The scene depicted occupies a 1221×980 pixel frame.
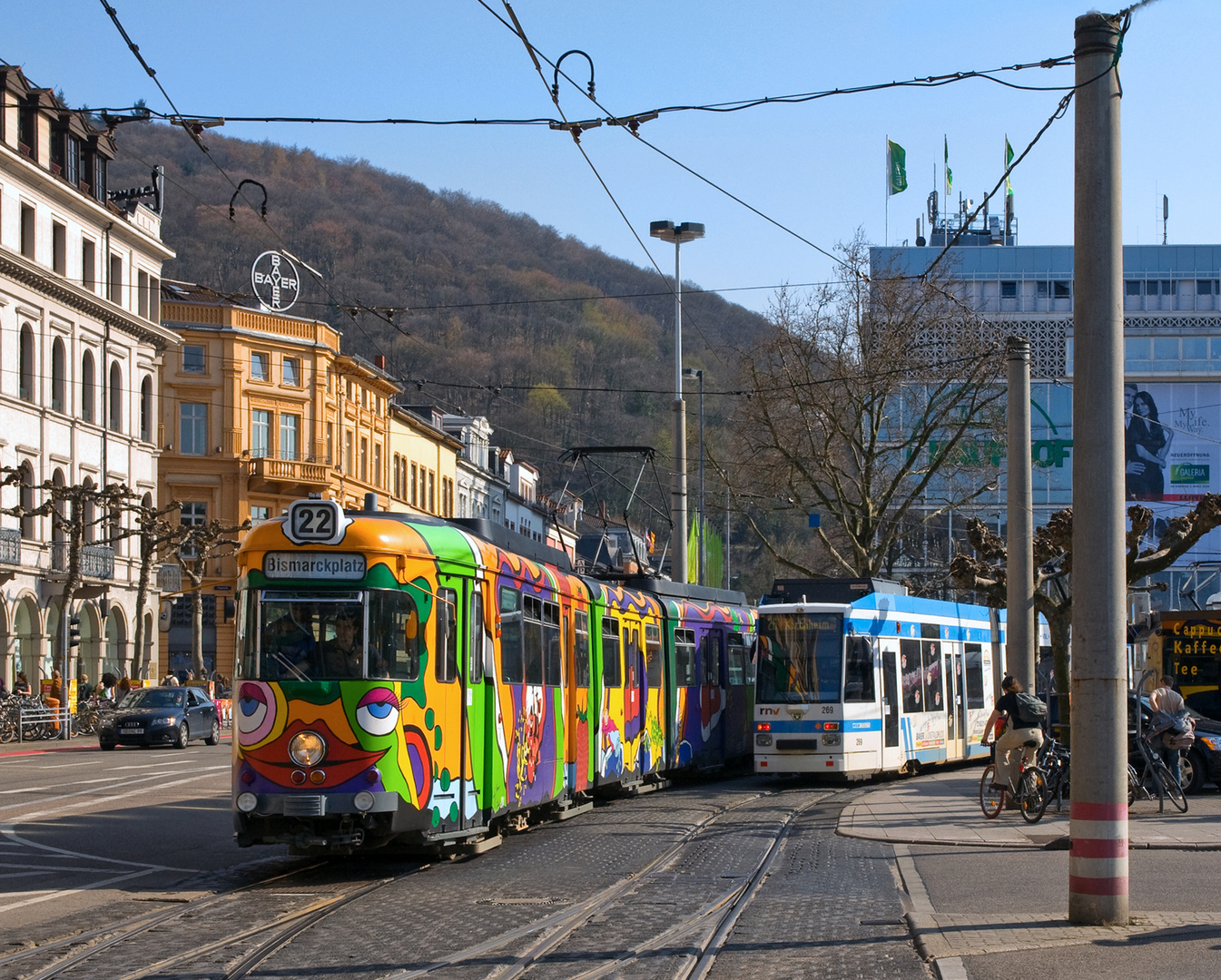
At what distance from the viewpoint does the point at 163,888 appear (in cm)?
1290

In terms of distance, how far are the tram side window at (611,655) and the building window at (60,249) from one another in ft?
121

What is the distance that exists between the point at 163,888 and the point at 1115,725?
294 inches

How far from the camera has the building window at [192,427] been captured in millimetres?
66438

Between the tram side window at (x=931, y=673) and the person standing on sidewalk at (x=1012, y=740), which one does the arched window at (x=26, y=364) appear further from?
the person standing on sidewalk at (x=1012, y=740)

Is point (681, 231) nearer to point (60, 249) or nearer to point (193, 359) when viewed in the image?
point (60, 249)

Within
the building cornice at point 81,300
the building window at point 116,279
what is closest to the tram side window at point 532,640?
the building cornice at point 81,300

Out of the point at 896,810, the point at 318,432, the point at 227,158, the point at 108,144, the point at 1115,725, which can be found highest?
the point at 227,158

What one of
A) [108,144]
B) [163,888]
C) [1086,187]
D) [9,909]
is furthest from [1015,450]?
[108,144]

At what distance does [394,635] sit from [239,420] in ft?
181

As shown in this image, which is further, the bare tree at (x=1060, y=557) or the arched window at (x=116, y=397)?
the arched window at (x=116, y=397)

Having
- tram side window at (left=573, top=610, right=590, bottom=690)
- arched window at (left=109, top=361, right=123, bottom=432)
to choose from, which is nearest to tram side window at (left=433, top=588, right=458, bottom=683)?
tram side window at (left=573, top=610, right=590, bottom=690)

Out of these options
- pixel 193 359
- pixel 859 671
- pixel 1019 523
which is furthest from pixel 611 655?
pixel 193 359

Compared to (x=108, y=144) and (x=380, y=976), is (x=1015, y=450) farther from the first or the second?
(x=108, y=144)

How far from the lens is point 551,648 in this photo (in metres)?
17.2
